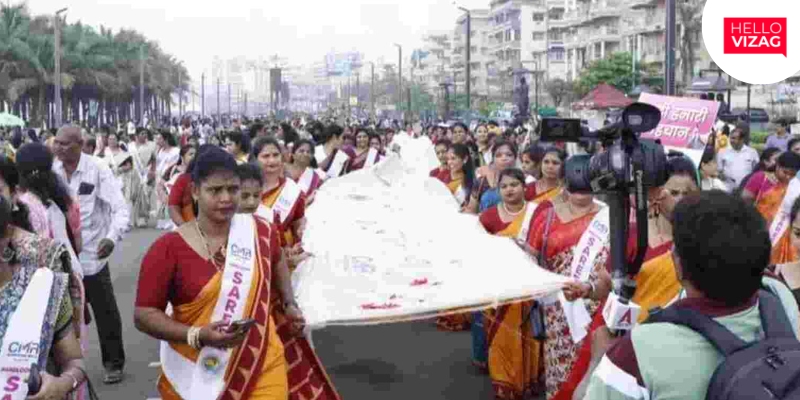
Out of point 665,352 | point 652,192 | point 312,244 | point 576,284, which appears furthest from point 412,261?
point 665,352

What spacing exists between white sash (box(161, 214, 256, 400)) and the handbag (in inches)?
96.8

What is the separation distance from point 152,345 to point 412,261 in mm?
3179

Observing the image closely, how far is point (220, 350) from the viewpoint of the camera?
489 cm

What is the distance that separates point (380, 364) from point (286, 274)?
12.8 feet

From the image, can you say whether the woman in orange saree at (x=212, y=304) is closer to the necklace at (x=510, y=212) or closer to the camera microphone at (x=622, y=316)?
the camera microphone at (x=622, y=316)

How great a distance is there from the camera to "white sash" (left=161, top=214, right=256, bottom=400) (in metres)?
4.89

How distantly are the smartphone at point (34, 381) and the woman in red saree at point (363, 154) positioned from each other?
10.9m

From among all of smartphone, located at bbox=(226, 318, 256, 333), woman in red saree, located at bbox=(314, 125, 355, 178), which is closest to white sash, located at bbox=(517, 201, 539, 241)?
smartphone, located at bbox=(226, 318, 256, 333)

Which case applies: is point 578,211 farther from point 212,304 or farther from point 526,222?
point 212,304

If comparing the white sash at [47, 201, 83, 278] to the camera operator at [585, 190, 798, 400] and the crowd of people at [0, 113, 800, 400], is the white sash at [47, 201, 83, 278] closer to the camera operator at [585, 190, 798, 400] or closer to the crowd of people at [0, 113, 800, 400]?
the crowd of people at [0, 113, 800, 400]

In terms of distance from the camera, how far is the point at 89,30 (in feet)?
227

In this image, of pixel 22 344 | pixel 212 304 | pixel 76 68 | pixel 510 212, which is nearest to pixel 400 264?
pixel 510 212

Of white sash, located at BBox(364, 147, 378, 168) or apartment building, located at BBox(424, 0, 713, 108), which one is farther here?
apartment building, located at BBox(424, 0, 713, 108)

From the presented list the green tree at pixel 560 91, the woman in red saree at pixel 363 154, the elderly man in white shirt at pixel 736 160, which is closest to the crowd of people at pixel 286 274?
the woman in red saree at pixel 363 154
